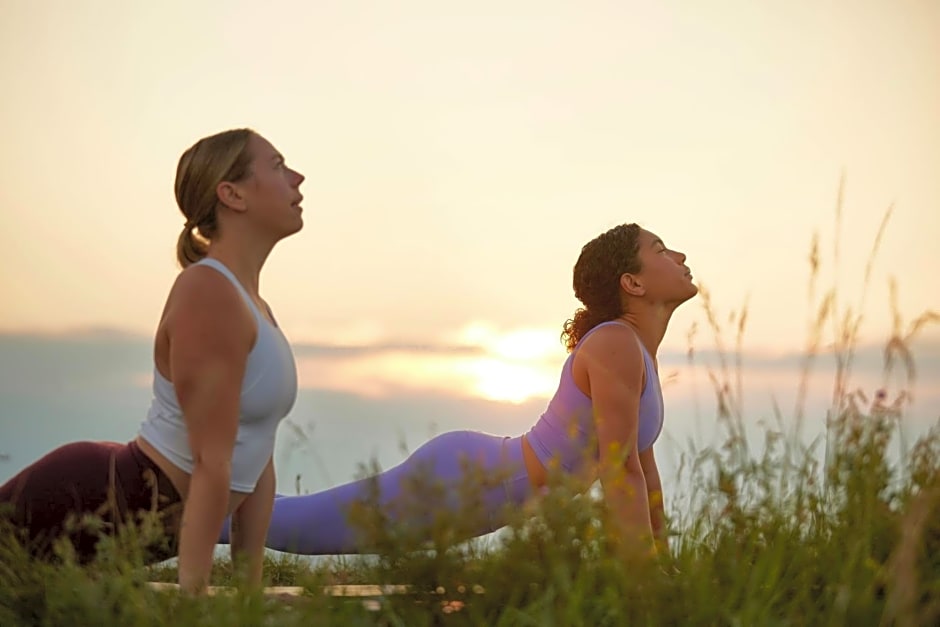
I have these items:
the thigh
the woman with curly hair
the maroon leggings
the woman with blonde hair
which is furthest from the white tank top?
the woman with curly hair

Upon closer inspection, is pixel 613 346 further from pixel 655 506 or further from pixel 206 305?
pixel 206 305

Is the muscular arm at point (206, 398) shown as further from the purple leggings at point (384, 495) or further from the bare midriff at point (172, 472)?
the purple leggings at point (384, 495)

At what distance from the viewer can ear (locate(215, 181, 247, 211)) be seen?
3549mm

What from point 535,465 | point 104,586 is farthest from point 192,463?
point 535,465

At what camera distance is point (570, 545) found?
295 cm

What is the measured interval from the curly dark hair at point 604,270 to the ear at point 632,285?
0.03 meters

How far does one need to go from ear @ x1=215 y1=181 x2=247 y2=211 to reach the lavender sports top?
1908mm

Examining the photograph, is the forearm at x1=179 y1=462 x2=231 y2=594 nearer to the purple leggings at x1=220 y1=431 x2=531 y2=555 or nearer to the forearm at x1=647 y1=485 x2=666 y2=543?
the purple leggings at x1=220 y1=431 x2=531 y2=555

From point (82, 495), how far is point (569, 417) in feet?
7.25

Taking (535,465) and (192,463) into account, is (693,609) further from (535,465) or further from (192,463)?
(535,465)

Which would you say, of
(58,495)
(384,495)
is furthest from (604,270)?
(58,495)

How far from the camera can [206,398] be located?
324 centimetres

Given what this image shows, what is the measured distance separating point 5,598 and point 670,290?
3036 millimetres

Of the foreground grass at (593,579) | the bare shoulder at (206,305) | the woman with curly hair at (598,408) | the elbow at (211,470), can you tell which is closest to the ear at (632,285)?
the woman with curly hair at (598,408)
